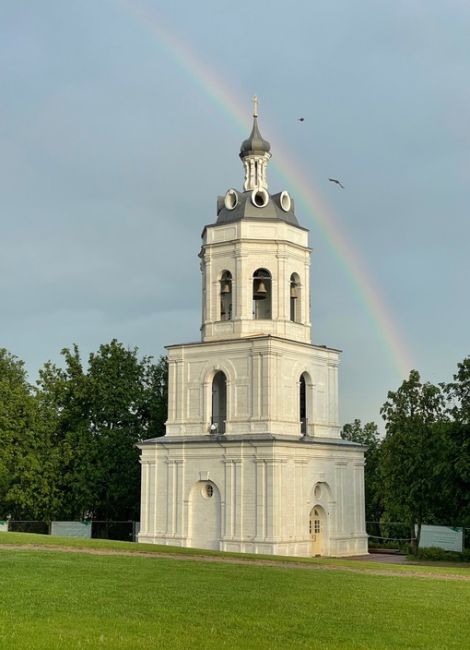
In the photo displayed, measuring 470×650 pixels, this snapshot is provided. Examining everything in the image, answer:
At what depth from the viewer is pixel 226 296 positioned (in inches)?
1949

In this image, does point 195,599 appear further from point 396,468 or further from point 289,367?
point 396,468

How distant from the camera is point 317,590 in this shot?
21.7 m

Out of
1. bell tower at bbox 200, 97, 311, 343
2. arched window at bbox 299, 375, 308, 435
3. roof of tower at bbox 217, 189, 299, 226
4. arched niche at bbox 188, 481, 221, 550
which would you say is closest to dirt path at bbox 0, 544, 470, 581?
arched niche at bbox 188, 481, 221, 550

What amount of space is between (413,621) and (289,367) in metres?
30.1

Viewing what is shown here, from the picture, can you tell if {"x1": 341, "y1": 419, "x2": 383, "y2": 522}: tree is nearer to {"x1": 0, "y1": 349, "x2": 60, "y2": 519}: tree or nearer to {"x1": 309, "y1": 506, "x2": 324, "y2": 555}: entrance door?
{"x1": 309, "y1": 506, "x2": 324, "y2": 555}: entrance door

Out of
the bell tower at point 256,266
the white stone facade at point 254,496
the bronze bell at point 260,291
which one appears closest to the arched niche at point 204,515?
the white stone facade at point 254,496

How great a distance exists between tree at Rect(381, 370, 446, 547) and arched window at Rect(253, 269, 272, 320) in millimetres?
10078

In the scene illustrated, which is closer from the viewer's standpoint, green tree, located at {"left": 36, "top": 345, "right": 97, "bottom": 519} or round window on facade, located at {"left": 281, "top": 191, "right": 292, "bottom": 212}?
round window on facade, located at {"left": 281, "top": 191, "right": 292, "bottom": 212}

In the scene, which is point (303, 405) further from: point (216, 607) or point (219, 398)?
point (216, 607)

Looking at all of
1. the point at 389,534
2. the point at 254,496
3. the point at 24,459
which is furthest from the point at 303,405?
the point at 389,534

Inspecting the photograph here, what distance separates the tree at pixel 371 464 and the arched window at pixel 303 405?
47.7 feet

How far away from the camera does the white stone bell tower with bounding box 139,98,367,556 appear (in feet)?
146

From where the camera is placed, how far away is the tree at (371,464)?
66.5 metres

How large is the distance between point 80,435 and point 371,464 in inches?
953
